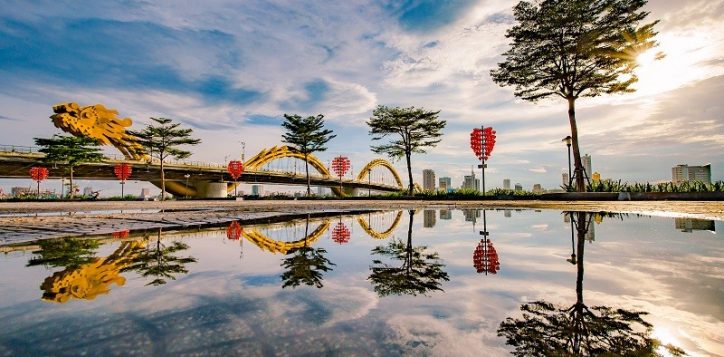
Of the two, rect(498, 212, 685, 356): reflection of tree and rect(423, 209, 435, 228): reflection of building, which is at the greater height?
rect(498, 212, 685, 356): reflection of tree

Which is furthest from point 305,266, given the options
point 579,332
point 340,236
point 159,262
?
point 340,236

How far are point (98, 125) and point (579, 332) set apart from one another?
7421 cm

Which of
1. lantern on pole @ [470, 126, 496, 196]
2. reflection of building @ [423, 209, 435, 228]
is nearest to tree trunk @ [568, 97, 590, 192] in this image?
lantern on pole @ [470, 126, 496, 196]

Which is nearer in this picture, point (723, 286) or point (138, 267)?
point (723, 286)

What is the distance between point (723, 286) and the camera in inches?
103

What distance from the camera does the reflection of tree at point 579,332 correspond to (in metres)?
1.63

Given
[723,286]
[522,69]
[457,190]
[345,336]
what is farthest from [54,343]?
[457,190]

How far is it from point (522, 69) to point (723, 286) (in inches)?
866

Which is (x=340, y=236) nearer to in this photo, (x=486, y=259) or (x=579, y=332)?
(x=486, y=259)

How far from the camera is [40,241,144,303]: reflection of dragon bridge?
2.69 metres

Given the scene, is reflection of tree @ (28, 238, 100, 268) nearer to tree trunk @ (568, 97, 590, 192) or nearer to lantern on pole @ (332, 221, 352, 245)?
lantern on pole @ (332, 221, 352, 245)

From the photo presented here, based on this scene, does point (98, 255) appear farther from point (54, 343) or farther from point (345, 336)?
point (345, 336)

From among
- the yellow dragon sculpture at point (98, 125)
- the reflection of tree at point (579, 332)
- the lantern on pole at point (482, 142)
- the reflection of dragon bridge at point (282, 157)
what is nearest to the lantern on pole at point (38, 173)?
the yellow dragon sculpture at point (98, 125)

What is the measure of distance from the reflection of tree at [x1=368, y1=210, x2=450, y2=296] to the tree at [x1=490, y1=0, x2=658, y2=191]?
20.9 m
